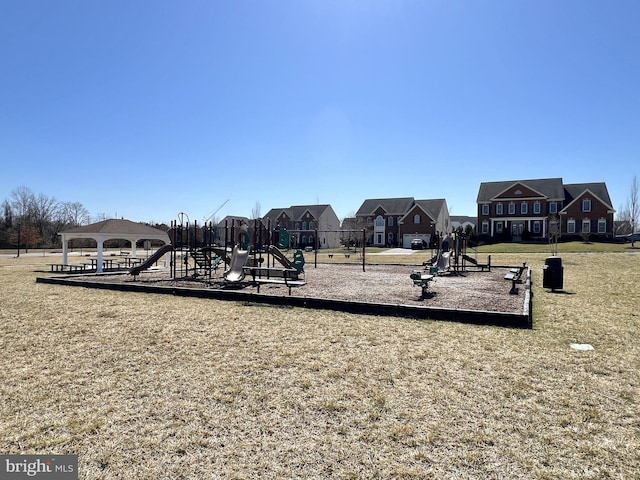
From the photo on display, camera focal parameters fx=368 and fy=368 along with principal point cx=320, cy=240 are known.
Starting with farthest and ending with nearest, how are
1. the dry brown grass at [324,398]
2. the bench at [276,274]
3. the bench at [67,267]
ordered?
1. the bench at [67,267]
2. the bench at [276,274]
3. the dry brown grass at [324,398]

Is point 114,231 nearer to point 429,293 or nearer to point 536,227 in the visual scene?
point 429,293

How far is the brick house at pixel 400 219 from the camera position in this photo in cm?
5922

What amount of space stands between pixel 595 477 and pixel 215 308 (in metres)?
8.53

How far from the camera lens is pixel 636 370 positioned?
519 cm

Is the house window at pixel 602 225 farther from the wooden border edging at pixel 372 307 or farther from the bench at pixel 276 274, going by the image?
the bench at pixel 276 274

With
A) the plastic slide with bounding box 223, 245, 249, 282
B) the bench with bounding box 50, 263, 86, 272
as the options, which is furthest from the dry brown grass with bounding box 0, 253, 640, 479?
the bench with bounding box 50, 263, 86, 272

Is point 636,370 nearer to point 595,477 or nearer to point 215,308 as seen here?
point 595,477

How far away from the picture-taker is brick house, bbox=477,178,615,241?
164 feet

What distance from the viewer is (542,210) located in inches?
2068

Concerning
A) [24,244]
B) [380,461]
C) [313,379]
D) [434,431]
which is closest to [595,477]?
[434,431]

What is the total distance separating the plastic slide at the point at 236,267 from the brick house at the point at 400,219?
47.2 m

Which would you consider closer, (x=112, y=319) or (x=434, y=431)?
(x=434, y=431)

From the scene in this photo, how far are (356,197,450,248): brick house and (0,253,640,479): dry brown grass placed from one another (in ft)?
172

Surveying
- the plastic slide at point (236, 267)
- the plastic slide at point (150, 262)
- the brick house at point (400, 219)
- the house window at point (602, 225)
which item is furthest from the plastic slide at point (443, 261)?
the house window at point (602, 225)
